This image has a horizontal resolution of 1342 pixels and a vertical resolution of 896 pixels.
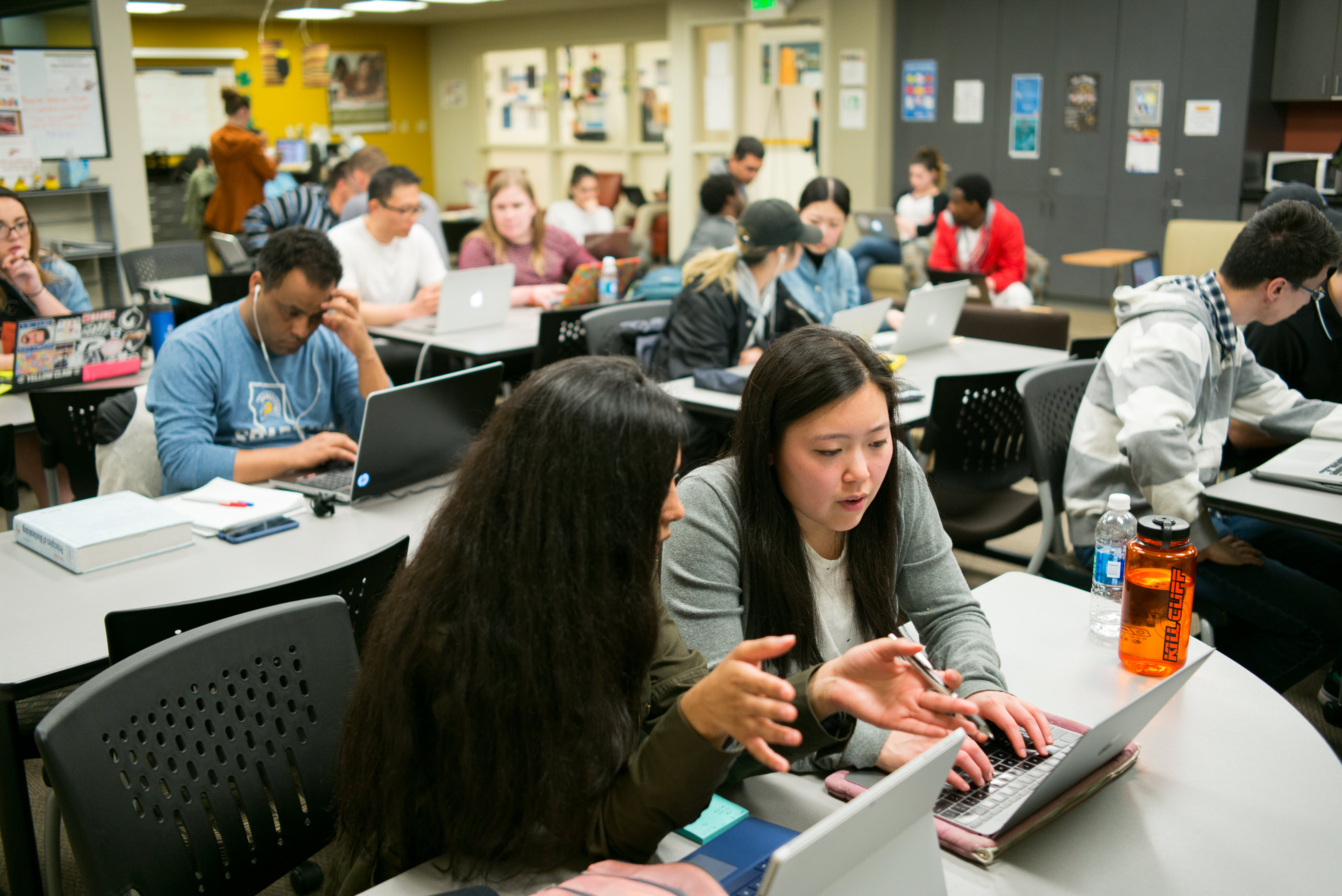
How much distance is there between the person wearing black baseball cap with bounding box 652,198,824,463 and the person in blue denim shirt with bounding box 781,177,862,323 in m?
0.28

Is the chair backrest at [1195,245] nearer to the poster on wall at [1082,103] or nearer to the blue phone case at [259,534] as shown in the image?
the poster on wall at [1082,103]

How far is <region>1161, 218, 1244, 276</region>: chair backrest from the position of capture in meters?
6.60

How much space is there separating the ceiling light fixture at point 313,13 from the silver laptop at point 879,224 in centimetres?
574

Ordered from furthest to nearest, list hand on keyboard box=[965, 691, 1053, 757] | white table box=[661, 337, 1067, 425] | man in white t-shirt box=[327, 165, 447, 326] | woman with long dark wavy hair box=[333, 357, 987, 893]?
man in white t-shirt box=[327, 165, 447, 326], white table box=[661, 337, 1067, 425], hand on keyboard box=[965, 691, 1053, 757], woman with long dark wavy hair box=[333, 357, 987, 893]

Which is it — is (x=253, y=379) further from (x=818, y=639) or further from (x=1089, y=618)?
(x=1089, y=618)

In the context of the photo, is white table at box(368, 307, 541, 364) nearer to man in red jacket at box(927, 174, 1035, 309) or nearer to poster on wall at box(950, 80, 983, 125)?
man in red jacket at box(927, 174, 1035, 309)

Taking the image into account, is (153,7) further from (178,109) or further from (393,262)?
(393,262)

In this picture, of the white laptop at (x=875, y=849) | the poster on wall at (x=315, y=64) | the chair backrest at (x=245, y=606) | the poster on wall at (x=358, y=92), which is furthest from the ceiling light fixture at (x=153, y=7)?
the white laptop at (x=875, y=849)

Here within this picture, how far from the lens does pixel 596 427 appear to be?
105 centimetres

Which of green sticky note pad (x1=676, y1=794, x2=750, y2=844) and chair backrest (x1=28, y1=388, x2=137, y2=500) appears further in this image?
chair backrest (x1=28, y1=388, x2=137, y2=500)

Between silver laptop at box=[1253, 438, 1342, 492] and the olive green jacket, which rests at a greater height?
the olive green jacket

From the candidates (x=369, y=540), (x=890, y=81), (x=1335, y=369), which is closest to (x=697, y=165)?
(x=890, y=81)

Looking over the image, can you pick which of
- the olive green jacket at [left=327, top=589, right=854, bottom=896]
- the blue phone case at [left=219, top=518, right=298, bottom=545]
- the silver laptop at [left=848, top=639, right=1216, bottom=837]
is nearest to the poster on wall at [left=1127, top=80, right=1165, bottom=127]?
the blue phone case at [left=219, top=518, right=298, bottom=545]

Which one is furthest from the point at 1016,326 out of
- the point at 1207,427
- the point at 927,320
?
the point at 1207,427
